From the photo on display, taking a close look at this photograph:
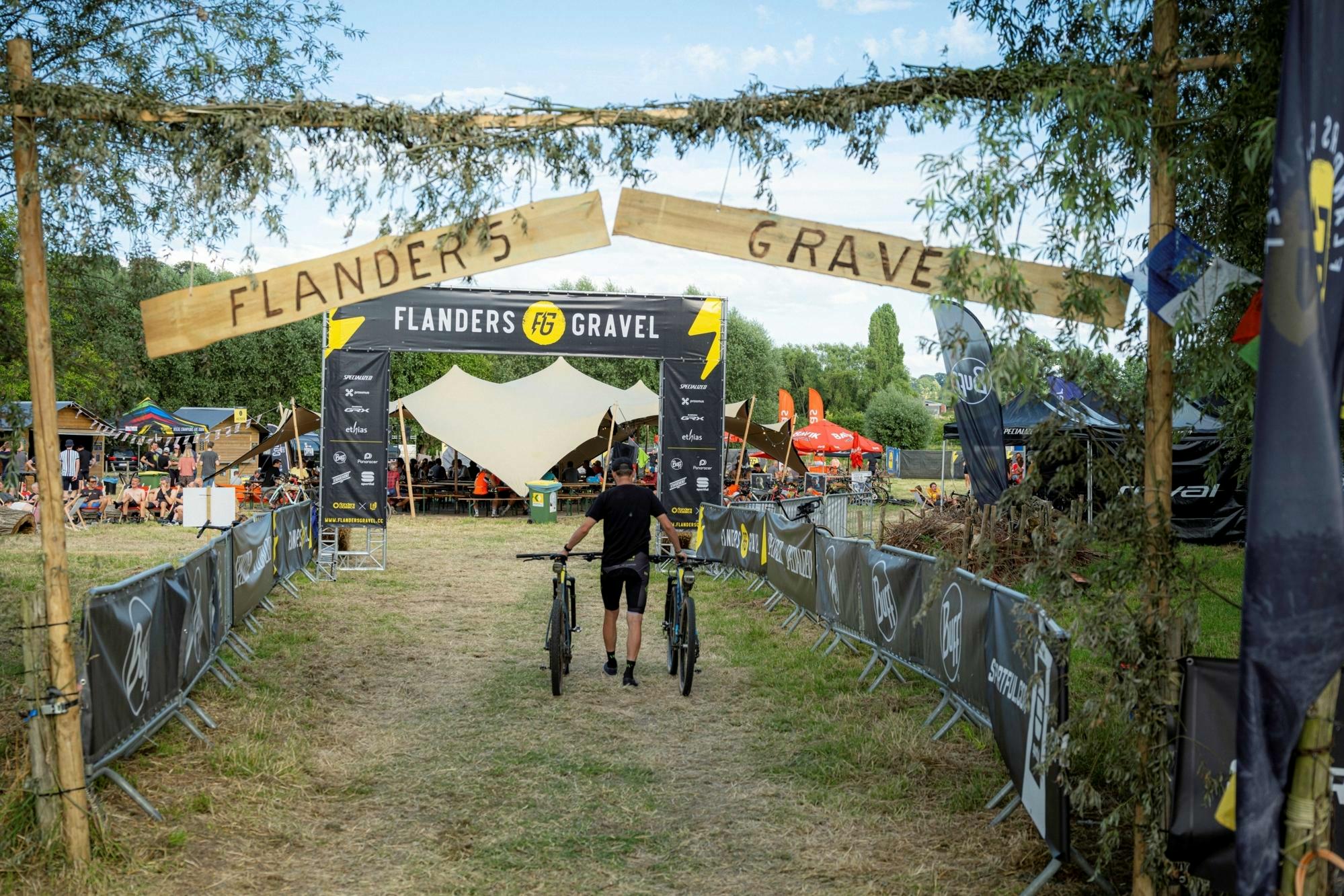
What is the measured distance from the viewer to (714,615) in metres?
13.4

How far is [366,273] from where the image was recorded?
5.21m

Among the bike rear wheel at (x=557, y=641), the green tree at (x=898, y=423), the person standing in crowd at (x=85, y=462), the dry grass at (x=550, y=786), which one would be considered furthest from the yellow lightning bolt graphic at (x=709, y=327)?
the green tree at (x=898, y=423)

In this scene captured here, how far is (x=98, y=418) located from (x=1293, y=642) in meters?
12.3

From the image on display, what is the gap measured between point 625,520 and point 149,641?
12.0 ft

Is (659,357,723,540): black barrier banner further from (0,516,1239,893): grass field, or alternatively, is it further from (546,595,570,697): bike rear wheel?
(546,595,570,697): bike rear wheel

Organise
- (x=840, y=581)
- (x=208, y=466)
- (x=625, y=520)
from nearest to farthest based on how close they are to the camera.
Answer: (x=625, y=520) < (x=840, y=581) < (x=208, y=466)

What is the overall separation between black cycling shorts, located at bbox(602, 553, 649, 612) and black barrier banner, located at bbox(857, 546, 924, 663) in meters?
1.91

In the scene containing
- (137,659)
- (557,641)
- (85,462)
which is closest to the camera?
(137,659)

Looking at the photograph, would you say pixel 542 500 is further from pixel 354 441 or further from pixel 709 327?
pixel 354 441

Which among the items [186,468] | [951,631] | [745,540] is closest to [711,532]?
[745,540]

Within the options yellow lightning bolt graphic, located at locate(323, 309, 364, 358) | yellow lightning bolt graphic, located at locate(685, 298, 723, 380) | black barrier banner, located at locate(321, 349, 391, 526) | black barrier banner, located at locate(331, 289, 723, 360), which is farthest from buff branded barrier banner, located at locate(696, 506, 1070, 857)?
yellow lightning bolt graphic, located at locate(323, 309, 364, 358)

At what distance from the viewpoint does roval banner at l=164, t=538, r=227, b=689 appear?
725 centimetres

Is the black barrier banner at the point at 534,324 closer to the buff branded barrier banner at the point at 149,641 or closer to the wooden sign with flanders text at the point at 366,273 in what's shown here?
the buff branded barrier banner at the point at 149,641

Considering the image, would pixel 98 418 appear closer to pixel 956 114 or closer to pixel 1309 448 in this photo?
pixel 956 114
